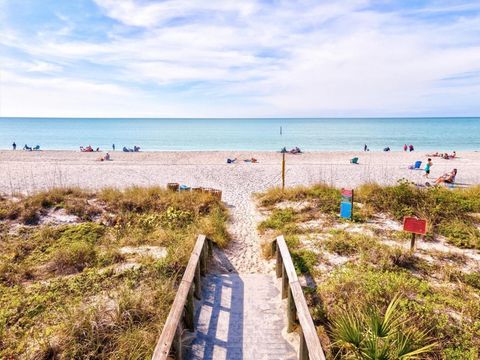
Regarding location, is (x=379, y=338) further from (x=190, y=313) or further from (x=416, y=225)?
(x=416, y=225)

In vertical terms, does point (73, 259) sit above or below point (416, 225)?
below

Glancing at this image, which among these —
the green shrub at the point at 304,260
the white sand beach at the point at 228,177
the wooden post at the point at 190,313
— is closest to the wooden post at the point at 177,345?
the wooden post at the point at 190,313

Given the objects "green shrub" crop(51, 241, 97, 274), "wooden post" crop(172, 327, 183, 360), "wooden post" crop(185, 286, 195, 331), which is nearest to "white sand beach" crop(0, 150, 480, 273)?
"green shrub" crop(51, 241, 97, 274)

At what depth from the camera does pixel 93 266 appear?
6863 millimetres

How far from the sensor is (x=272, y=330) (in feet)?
16.0

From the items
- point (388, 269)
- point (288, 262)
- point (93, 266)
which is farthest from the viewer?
point (93, 266)

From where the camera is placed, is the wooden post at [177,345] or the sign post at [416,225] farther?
the sign post at [416,225]

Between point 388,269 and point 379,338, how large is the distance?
9.06ft

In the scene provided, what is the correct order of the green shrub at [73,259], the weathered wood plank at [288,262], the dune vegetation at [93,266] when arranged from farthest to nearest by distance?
the green shrub at [73,259] → the weathered wood plank at [288,262] → the dune vegetation at [93,266]

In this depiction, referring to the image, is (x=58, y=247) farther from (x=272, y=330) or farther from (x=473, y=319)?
(x=473, y=319)

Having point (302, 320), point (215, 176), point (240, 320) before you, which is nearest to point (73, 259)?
point (240, 320)

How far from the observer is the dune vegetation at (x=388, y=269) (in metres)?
4.14

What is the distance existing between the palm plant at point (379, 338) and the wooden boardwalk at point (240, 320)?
0.76 metres

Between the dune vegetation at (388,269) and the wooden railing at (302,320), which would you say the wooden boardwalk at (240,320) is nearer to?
the wooden railing at (302,320)
